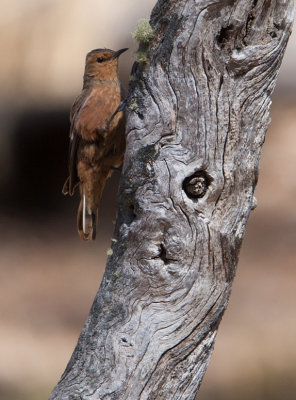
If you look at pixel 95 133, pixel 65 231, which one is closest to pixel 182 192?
pixel 95 133

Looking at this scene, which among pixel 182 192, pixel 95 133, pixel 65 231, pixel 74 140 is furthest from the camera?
pixel 65 231

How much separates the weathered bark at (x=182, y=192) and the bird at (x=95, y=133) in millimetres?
871

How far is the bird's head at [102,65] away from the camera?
14.1 ft

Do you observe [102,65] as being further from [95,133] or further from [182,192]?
[182,192]

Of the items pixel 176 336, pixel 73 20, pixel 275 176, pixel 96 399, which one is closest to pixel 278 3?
pixel 176 336

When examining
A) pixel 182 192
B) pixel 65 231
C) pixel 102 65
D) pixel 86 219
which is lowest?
pixel 65 231

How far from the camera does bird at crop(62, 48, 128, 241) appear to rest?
13.4 ft

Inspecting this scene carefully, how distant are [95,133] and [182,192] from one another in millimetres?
1234

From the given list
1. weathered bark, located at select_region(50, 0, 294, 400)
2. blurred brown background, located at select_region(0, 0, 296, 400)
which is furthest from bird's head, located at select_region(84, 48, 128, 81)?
blurred brown background, located at select_region(0, 0, 296, 400)

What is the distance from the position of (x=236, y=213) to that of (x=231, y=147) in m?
0.27

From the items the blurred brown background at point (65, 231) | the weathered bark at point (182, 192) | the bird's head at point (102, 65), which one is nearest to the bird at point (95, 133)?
the bird's head at point (102, 65)

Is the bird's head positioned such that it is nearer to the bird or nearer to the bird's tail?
the bird

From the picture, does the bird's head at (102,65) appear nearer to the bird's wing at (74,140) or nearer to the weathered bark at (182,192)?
the bird's wing at (74,140)

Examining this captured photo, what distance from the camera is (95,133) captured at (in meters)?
4.16
